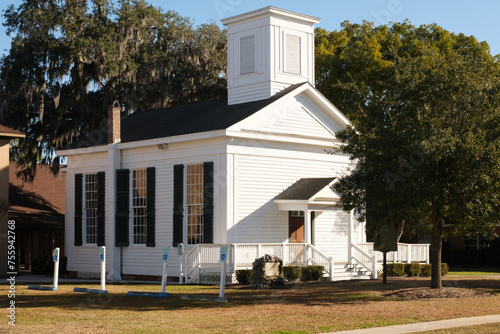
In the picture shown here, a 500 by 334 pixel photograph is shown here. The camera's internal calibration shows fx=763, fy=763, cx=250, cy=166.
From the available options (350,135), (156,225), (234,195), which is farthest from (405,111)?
(156,225)

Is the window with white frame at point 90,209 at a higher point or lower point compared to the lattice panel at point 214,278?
higher

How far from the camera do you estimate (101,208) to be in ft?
104

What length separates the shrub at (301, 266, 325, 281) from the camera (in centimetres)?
2725

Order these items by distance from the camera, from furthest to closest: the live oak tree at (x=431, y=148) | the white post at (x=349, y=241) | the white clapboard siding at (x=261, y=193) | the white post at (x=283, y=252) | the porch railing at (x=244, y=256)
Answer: the white post at (x=349, y=241) → the white clapboard siding at (x=261, y=193) → the white post at (x=283, y=252) → the porch railing at (x=244, y=256) → the live oak tree at (x=431, y=148)

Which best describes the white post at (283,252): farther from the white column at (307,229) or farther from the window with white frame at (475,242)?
the window with white frame at (475,242)

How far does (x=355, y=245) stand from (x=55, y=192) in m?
19.8

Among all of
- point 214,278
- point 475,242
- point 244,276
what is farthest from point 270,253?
point 475,242

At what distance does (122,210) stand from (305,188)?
758 cm

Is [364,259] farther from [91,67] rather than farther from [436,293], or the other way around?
[91,67]

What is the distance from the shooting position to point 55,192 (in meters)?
42.9

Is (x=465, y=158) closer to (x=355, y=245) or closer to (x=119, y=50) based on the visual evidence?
(x=355, y=245)

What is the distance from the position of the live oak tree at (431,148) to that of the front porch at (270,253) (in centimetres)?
545

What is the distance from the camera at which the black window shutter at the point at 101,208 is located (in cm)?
3166

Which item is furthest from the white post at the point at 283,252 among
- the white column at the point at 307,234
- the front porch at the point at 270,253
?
the white column at the point at 307,234
